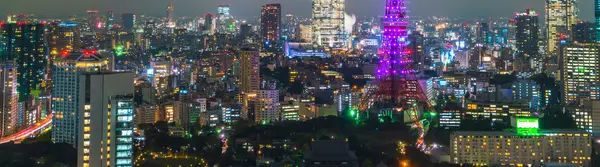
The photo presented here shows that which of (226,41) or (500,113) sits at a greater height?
(226,41)

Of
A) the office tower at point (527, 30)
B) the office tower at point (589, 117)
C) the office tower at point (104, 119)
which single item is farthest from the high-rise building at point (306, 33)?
the office tower at point (104, 119)

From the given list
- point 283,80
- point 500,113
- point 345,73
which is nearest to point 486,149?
point 500,113

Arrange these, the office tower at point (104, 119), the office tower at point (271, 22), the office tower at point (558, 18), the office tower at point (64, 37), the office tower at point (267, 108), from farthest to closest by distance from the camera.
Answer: the office tower at point (271, 22) → the office tower at point (558, 18) → the office tower at point (64, 37) → the office tower at point (267, 108) → the office tower at point (104, 119)

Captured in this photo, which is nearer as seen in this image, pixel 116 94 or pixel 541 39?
pixel 116 94

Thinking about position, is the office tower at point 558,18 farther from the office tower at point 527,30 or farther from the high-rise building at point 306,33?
the high-rise building at point 306,33

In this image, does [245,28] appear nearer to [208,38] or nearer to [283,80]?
[208,38]
